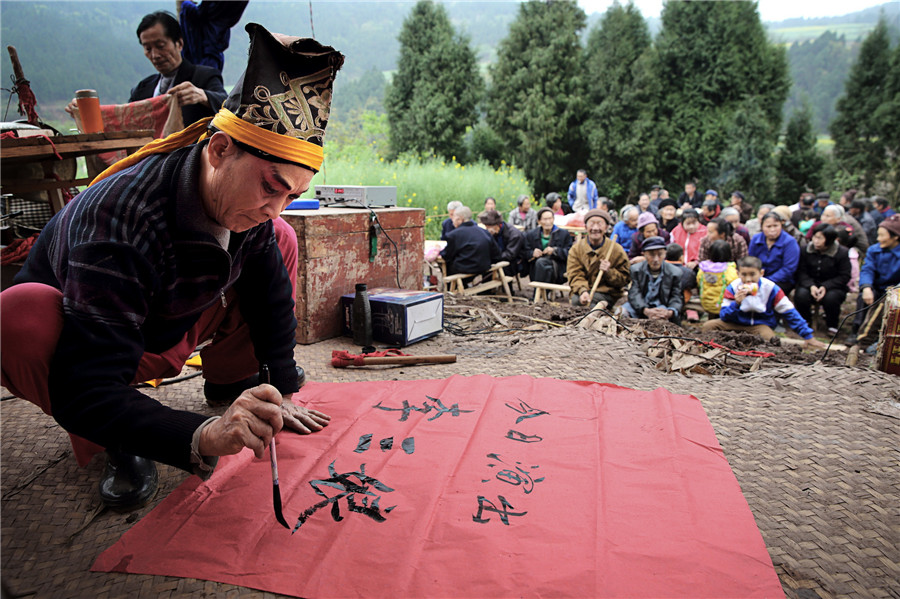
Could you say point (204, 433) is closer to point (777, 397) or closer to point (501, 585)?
point (501, 585)

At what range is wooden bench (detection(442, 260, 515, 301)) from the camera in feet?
19.7

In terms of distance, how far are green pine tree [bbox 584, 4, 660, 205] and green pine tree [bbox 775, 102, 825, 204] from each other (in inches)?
134

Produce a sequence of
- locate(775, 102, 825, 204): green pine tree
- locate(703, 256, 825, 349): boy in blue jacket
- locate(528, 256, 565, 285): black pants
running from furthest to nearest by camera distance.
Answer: locate(775, 102, 825, 204): green pine tree < locate(528, 256, 565, 285): black pants < locate(703, 256, 825, 349): boy in blue jacket

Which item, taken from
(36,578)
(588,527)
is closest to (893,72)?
(588,527)

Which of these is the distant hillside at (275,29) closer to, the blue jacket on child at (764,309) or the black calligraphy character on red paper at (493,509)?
the black calligraphy character on red paper at (493,509)

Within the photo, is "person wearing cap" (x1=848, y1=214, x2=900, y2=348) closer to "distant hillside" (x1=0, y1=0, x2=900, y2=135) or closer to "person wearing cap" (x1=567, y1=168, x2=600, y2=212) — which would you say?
"distant hillside" (x1=0, y1=0, x2=900, y2=135)

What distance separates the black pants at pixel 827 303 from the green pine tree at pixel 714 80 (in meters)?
10.2

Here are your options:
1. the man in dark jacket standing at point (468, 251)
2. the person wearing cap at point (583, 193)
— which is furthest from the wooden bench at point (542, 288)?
the person wearing cap at point (583, 193)

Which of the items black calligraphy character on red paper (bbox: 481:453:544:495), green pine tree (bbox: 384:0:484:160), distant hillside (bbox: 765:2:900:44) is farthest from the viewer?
distant hillside (bbox: 765:2:900:44)

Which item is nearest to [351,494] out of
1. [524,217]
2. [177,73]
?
[177,73]

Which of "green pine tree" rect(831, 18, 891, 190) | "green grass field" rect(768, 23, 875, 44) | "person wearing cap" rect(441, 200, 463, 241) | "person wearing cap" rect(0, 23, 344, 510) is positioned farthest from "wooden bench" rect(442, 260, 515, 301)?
"green grass field" rect(768, 23, 875, 44)

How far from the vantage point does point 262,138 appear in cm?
137

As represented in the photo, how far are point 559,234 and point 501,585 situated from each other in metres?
5.97

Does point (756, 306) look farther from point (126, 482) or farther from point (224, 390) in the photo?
point (126, 482)
